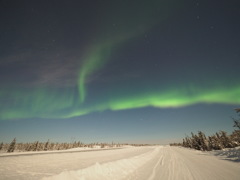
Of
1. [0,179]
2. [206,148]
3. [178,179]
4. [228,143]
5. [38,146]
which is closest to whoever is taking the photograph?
[0,179]

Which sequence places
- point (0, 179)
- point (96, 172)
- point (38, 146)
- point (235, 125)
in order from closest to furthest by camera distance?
point (0, 179)
point (96, 172)
point (235, 125)
point (38, 146)

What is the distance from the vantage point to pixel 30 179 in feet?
24.3

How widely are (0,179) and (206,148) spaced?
71.6m

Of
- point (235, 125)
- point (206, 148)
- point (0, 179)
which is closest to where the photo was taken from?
point (0, 179)

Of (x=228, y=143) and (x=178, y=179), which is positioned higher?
(x=228, y=143)

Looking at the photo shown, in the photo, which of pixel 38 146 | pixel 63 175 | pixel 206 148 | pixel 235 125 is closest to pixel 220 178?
pixel 63 175

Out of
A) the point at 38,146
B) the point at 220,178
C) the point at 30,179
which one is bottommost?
the point at 220,178

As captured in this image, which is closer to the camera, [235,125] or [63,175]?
[63,175]

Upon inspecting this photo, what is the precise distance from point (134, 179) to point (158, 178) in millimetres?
1605

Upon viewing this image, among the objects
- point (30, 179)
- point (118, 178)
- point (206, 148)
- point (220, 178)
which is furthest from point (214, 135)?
point (30, 179)

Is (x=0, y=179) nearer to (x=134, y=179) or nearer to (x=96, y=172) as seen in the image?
(x=96, y=172)

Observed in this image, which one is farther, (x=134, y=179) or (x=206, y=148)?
(x=206, y=148)

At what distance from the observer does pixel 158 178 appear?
8594 millimetres

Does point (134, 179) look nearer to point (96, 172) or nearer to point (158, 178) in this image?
point (158, 178)
